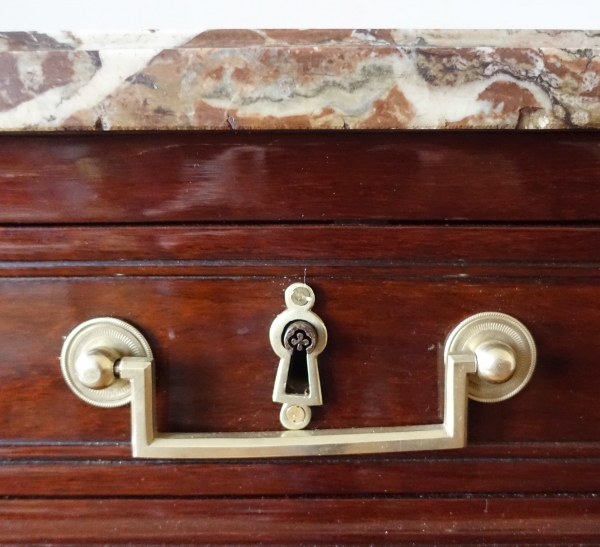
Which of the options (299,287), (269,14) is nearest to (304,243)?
(299,287)

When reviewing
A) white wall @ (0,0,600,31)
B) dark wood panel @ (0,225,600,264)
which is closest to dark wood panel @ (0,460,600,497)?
dark wood panel @ (0,225,600,264)

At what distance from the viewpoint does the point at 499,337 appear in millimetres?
294

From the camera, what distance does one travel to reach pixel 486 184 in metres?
0.28

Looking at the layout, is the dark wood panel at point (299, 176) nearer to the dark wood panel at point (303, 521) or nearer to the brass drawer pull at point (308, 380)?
the brass drawer pull at point (308, 380)

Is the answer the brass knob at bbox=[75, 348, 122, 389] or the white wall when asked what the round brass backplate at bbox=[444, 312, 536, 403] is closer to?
the brass knob at bbox=[75, 348, 122, 389]

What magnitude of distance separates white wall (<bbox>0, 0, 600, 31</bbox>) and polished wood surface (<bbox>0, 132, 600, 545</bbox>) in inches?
12.9

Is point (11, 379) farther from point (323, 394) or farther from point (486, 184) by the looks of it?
point (486, 184)

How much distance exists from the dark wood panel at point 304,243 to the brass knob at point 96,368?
57 mm

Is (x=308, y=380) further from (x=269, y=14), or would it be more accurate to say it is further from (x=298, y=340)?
(x=269, y=14)

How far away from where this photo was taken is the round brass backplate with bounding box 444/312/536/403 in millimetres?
295

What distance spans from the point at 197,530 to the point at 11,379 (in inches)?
6.1

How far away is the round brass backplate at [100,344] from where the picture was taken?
0.29 metres

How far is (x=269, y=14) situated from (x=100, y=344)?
16.4 inches

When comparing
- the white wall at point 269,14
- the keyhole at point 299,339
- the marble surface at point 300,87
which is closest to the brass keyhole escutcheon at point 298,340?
the keyhole at point 299,339
